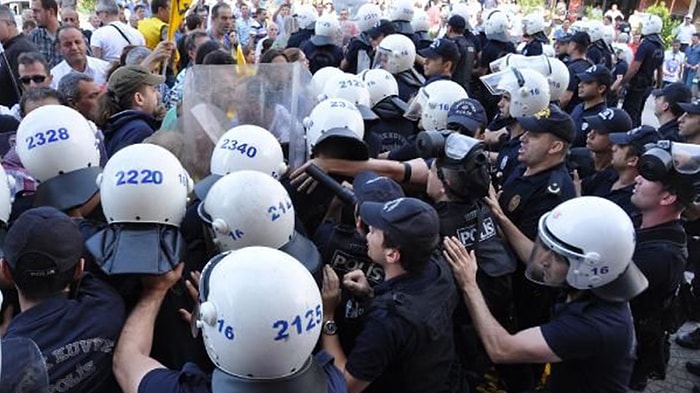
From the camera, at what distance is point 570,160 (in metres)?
4.96

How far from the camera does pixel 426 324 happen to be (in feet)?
7.84

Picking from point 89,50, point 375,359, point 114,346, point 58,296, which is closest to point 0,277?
point 58,296

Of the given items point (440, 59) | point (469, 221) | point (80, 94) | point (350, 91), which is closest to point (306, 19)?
point (440, 59)

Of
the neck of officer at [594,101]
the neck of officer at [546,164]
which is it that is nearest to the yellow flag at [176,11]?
the neck of officer at [546,164]

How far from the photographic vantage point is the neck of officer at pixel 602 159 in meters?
4.87

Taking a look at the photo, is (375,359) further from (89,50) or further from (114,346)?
(89,50)

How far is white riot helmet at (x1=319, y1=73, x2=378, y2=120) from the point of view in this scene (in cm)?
432

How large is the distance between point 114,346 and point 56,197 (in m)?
1.01

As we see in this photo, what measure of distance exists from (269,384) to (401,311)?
0.77 metres

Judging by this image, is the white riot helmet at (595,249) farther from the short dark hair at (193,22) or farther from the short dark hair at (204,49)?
the short dark hair at (193,22)

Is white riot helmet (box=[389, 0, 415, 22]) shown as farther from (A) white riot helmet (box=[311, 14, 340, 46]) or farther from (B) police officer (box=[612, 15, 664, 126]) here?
(B) police officer (box=[612, 15, 664, 126])

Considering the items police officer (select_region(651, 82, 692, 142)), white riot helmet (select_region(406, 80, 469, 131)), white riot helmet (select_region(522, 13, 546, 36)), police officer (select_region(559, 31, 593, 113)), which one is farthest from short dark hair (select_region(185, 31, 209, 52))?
white riot helmet (select_region(522, 13, 546, 36))

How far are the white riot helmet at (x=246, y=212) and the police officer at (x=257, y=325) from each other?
408mm

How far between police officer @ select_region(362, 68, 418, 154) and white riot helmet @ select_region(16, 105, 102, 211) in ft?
8.47
